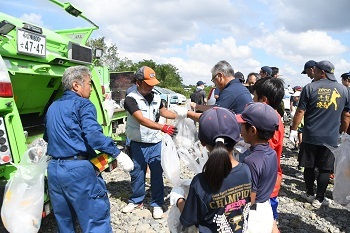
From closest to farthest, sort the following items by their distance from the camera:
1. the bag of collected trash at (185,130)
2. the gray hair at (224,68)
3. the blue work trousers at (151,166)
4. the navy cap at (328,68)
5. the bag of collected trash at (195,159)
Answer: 1. the bag of collected trash at (195,159)
2. the gray hair at (224,68)
3. the bag of collected trash at (185,130)
4. the blue work trousers at (151,166)
5. the navy cap at (328,68)

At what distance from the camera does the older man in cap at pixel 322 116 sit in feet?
13.7

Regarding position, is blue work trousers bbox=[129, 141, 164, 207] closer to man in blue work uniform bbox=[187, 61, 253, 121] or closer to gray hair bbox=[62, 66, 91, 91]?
man in blue work uniform bbox=[187, 61, 253, 121]

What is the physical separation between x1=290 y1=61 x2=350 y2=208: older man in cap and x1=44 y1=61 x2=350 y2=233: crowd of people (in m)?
0.01

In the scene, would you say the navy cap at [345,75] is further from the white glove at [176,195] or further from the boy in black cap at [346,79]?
the white glove at [176,195]

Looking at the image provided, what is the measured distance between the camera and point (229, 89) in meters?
3.08

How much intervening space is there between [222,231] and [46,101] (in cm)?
374

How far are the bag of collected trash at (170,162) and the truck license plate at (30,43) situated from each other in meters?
1.56

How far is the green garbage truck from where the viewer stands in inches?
99.8

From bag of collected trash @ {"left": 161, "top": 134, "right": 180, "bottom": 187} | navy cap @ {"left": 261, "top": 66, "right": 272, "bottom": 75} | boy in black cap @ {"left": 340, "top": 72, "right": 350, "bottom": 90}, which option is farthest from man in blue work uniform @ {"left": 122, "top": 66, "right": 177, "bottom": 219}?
boy in black cap @ {"left": 340, "top": 72, "right": 350, "bottom": 90}

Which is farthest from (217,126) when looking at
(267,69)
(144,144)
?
(267,69)

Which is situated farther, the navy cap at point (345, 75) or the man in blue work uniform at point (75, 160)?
the navy cap at point (345, 75)

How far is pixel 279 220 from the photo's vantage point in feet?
12.9

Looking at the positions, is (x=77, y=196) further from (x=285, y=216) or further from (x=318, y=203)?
(x=318, y=203)

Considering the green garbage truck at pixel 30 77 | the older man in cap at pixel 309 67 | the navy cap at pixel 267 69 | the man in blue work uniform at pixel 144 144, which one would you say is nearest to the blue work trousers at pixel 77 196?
the green garbage truck at pixel 30 77
